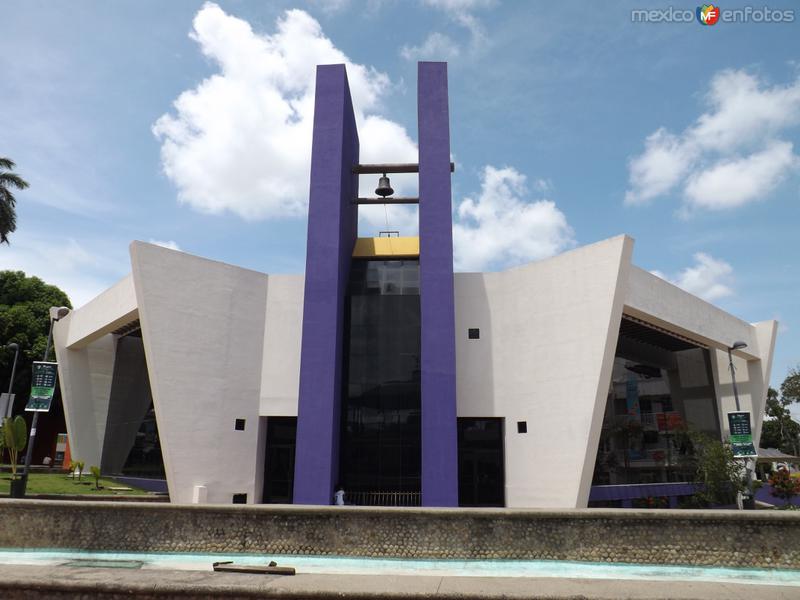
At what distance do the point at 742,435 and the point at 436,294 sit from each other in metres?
11.3

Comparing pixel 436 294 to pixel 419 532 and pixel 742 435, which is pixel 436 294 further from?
pixel 742 435

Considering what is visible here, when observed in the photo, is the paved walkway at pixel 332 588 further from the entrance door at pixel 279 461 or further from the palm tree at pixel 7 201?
the palm tree at pixel 7 201

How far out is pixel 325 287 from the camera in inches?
838

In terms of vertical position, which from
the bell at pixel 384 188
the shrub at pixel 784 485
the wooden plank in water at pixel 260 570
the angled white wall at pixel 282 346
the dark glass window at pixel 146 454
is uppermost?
the bell at pixel 384 188

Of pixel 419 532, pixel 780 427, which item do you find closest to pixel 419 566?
pixel 419 532

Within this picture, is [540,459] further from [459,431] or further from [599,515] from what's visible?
[599,515]

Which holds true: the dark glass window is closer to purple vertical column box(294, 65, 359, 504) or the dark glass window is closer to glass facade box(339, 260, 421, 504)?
purple vertical column box(294, 65, 359, 504)

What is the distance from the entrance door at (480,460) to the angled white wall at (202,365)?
8.26m

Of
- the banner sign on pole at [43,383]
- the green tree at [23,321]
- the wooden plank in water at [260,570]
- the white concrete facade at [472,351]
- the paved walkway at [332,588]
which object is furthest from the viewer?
the green tree at [23,321]

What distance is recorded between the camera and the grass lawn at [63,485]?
21.6 meters

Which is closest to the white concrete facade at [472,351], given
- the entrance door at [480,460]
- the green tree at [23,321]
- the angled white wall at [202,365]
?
the angled white wall at [202,365]

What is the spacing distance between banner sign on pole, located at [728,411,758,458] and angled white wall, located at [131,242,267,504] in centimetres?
1737

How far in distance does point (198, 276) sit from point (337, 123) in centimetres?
823

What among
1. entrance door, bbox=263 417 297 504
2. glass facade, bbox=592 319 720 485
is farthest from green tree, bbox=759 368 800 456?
entrance door, bbox=263 417 297 504
